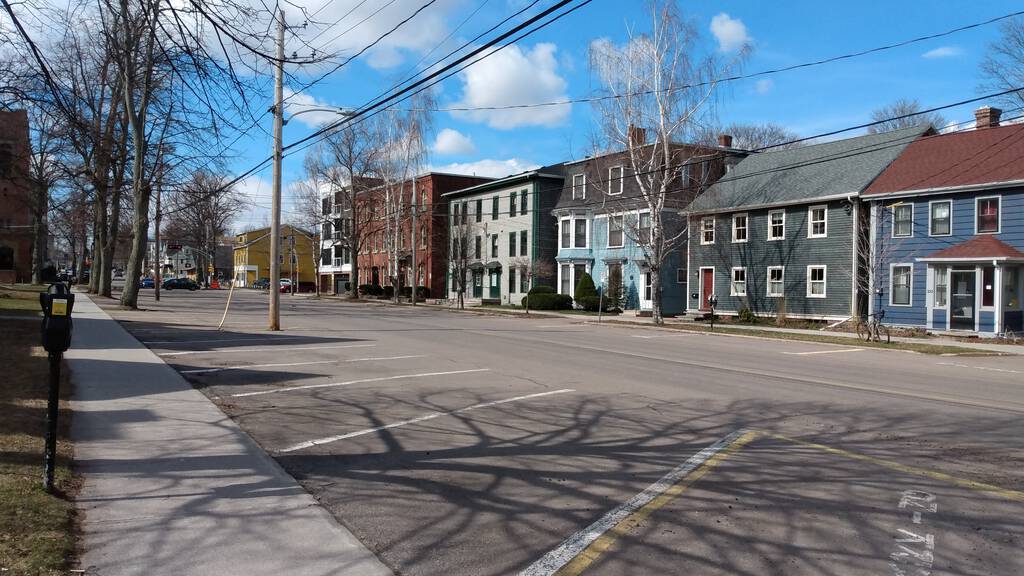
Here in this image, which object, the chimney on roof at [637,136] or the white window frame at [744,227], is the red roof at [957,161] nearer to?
the white window frame at [744,227]

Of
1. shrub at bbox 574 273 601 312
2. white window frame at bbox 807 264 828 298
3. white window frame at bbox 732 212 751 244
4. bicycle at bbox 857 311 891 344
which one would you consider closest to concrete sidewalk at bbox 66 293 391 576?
bicycle at bbox 857 311 891 344

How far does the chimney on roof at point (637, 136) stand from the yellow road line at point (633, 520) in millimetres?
25639

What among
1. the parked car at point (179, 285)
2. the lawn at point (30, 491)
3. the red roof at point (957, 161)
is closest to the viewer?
the lawn at point (30, 491)

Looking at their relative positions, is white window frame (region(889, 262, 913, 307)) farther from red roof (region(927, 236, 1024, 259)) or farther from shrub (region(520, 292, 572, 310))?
shrub (region(520, 292, 572, 310))

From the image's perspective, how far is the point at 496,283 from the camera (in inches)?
2174

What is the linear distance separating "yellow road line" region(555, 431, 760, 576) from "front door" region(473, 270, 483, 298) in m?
49.7

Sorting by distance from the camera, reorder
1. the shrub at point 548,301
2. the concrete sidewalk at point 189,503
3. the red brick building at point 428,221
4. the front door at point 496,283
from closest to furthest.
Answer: the concrete sidewalk at point 189,503 → the shrub at point 548,301 → the front door at point 496,283 → the red brick building at point 428,221

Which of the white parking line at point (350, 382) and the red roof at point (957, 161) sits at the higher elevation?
the red roof at point (957, 161)

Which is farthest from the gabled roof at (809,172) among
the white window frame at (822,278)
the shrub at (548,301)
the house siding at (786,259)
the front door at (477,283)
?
the front door at (477,283)

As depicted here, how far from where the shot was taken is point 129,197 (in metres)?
40.1

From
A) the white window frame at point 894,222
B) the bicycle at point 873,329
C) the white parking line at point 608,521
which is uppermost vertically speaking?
the white window frame at point 894,222

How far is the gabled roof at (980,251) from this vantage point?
25500 mm

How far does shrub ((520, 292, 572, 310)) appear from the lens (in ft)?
145

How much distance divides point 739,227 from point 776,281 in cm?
347
